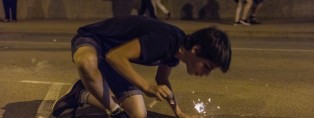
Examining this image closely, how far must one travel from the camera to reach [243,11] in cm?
1236

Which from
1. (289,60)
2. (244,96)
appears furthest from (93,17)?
(244,96)

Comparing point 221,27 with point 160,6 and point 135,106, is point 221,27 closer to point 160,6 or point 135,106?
point 160,6

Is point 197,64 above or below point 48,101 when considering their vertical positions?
above

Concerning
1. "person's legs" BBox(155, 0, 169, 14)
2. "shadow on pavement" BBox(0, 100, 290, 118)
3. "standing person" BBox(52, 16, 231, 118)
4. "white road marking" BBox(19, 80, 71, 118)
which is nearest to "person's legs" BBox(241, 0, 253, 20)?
"person's legs" BBox(155, 0, 169, 14)

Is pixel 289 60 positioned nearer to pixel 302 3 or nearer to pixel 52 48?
pixel 52 48

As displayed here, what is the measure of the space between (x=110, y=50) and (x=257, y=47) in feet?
19.9

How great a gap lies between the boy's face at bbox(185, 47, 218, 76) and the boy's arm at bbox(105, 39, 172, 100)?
228 mm

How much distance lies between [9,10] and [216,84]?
371 inches

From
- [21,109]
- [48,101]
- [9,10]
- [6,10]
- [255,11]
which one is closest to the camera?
[21,109]

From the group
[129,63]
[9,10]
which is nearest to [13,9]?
[9,10]

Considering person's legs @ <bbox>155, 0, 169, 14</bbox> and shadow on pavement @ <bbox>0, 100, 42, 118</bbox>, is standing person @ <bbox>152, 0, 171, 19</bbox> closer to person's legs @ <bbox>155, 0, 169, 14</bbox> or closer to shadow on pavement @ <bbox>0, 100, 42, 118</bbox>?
person's legs @ <bbox>155, 0, 169, 14</bbox>

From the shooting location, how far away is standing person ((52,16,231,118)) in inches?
137

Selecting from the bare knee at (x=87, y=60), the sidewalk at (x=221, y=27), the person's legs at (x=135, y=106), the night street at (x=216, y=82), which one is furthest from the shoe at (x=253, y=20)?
the bare knee at (x=87, y=60)

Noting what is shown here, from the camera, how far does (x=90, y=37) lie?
13.1ft
